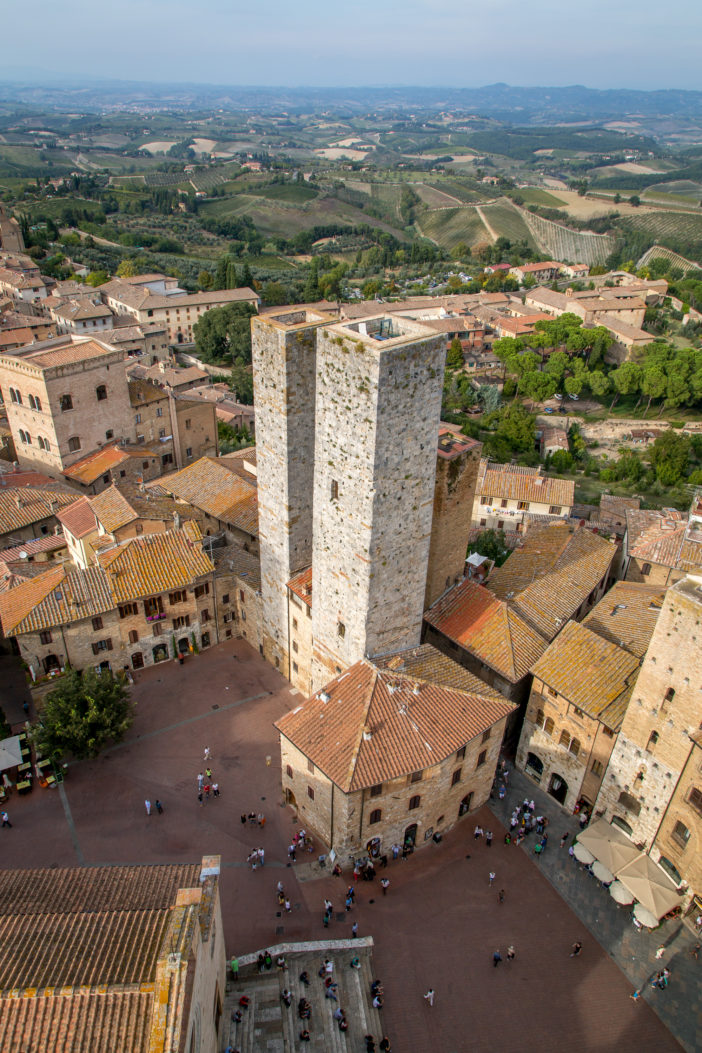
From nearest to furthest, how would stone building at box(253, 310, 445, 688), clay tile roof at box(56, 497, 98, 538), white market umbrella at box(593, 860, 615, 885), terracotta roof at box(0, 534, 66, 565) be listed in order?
1. stone building at box(253, 310, 445, 688)
2. white market umbrella at box(593, 860, 615, 885)
3. terracotta roof at box(0, 534, 66, 565)
4. clay tile roof at box(56, 497, 98, 538)

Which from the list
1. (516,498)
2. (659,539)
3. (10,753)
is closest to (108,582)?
(10,753)

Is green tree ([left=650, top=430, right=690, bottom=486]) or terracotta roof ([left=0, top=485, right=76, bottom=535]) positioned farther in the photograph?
green tree ([left=650, top=430, right=690, bottom=486])

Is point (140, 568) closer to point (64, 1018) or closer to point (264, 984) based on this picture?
point (264, 984)

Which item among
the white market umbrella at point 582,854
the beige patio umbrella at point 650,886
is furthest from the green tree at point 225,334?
the beige patio umbrella at point 650,886

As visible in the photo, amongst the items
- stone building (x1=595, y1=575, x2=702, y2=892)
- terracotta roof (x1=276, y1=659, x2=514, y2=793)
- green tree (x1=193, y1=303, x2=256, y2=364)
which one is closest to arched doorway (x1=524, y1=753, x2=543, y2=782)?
stone building (x1=595, y1=575, x2=702, y2=892)

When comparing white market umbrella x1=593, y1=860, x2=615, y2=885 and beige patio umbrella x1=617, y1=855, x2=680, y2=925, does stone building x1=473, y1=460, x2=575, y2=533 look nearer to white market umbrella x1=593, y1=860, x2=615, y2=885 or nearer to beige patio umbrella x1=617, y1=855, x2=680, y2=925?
white market umbrella x1=593, y1=860, x2=615, y2=885

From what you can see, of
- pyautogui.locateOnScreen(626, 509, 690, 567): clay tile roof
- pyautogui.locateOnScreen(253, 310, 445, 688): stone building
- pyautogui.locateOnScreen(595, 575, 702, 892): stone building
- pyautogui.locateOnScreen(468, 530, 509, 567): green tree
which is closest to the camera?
pyautogui.locateOnScreen(595, 575, 702, 892): stone building

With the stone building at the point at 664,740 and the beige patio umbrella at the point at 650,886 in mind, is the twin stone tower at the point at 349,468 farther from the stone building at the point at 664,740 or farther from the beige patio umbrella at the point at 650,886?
the beige patio umbrella at the point at 650,886

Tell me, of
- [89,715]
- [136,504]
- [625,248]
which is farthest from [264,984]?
[625,248]
